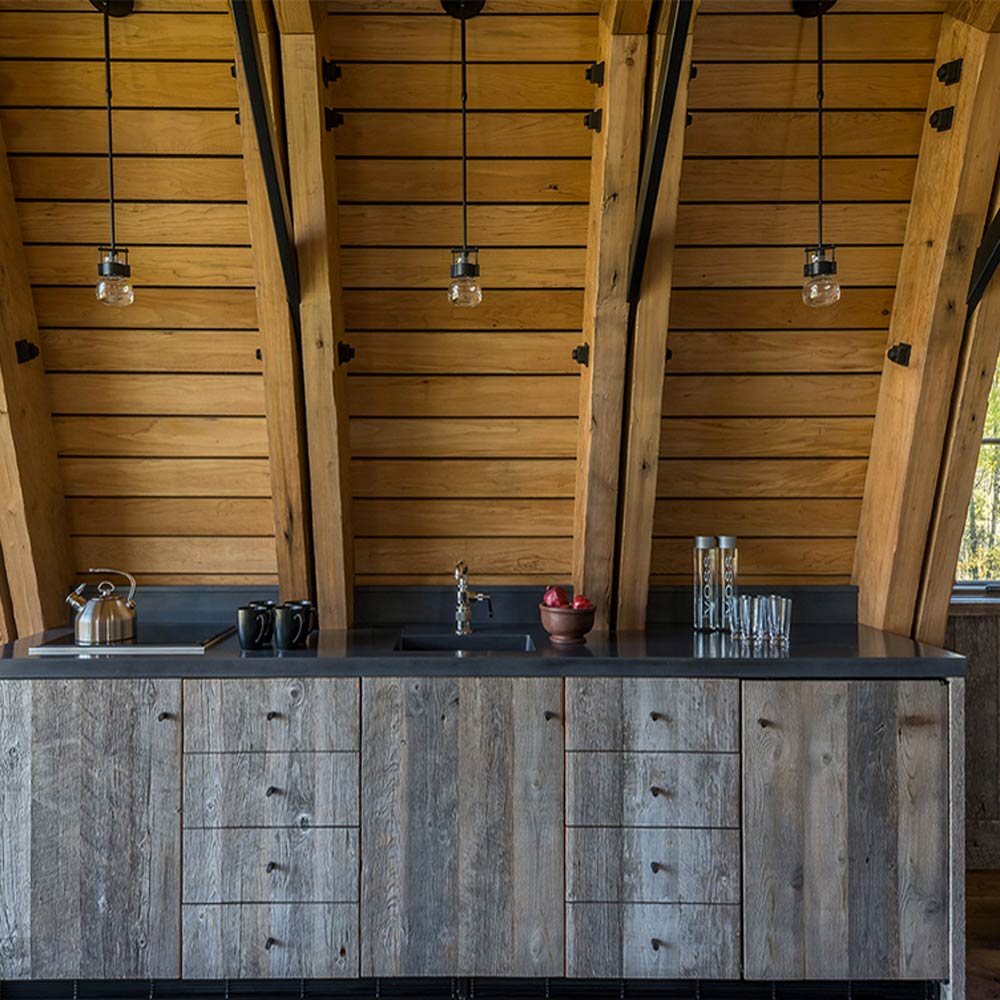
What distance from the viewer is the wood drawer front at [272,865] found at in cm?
249

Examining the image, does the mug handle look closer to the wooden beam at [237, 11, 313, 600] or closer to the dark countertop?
the dark countertop

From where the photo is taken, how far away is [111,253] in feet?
8.00

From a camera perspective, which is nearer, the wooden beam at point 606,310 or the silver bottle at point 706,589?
the wooden beam at point 606,310

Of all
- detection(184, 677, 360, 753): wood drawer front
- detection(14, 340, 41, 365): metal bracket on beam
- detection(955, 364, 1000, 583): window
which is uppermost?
detection(14, 340, 41, 365): metal bracket on beam

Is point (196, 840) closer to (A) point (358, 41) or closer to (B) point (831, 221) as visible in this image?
(A) point (358, 41)

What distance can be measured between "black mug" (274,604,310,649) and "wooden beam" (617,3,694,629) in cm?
98

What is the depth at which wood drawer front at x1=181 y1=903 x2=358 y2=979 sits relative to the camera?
2.49 meters

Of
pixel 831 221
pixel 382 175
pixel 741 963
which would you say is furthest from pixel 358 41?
pixel 741 963

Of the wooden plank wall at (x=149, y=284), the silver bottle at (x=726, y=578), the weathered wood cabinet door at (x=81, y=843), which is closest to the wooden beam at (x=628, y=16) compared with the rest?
the wooden plank wall at (x=149, y=284)

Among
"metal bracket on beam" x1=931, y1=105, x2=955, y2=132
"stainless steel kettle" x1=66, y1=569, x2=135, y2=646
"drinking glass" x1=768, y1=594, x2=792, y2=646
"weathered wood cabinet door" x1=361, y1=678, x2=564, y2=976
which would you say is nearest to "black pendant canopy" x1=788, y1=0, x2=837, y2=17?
"metal bracket on beam" x1=931, y1=105, x2=955, y2=132

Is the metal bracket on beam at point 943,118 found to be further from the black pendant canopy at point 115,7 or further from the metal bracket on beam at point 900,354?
the black pendant canopy at point 115,7

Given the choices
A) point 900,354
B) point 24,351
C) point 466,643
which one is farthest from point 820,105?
point 24,351

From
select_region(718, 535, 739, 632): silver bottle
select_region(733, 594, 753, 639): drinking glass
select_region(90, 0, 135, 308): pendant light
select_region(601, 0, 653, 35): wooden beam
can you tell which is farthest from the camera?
select_region(718, 535, 739, 632): silver bottle

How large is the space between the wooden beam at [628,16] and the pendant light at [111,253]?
1.27 metres
